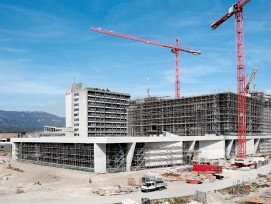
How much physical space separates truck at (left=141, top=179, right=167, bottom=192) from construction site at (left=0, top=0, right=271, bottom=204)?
0.14 metres

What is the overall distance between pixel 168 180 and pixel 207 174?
9.55 m

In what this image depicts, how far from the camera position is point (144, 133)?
380 feet

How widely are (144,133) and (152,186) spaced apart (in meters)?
68.4

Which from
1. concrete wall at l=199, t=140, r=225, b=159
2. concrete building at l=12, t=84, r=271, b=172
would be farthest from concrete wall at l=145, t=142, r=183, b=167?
concrete wall at l=199, t=140, r=225, b=159

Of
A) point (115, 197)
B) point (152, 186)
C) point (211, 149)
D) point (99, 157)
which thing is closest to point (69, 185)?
point (99, 157)

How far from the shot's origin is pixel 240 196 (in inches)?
1775

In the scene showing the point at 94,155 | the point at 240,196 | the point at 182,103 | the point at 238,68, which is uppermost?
the point at 238,68

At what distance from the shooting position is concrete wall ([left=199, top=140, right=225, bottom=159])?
8912cm

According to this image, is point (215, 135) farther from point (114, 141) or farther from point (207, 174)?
point (114, 141)

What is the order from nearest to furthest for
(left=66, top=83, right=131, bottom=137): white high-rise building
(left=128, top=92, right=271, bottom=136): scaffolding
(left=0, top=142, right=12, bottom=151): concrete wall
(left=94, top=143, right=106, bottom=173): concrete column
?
(left=94, top=143, right=106, bottom=173): concrete column < (left=128, top=92, right=271, bottom=136): scaffolding < (left=66, top=83, right=131, bottom=137): white high-rise building < (left=0, top=142, right=12, bottom=151): concrete wall

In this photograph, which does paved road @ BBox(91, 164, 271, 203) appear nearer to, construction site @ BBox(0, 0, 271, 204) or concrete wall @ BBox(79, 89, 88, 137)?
construction site @ BBox(0, 0, 271, 204)

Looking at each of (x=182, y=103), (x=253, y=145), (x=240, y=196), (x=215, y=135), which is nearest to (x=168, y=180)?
(x=240, y=196)

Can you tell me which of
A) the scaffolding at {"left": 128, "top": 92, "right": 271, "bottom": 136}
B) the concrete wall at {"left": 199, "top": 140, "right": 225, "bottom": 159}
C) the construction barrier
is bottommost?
the construction barrier

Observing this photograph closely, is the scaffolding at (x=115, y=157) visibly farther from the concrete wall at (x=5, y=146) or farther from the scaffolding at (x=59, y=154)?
the concrete wall at (x=5, y=146)
